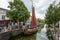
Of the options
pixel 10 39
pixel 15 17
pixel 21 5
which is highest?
pixel 21 5

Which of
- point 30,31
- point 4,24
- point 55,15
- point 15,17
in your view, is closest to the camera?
point 30,31

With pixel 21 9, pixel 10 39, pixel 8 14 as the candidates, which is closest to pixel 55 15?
pixel 21 9

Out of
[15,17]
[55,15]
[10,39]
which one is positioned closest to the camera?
[10,39]

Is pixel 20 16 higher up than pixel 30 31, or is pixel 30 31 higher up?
pixel 20 16

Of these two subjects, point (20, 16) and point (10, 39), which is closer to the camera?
point (10, 39)

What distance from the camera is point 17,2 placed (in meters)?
43.8

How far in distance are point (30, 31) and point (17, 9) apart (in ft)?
24.2

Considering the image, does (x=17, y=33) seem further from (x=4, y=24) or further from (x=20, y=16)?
(x=4, y=24)

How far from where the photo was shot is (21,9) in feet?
146

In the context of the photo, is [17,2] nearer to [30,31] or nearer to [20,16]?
[20,16]

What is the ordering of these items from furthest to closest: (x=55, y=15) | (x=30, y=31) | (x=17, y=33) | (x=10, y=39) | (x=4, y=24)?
(x=55, y=15)
(x=4, y=24)
(x=30, y=31)
(x=17, y=33)
(x=10, y=39)

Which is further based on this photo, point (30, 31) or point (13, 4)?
point (13, 4)

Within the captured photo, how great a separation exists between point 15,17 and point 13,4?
3.56 metres

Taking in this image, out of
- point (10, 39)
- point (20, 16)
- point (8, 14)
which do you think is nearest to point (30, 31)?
point (20, 16)
